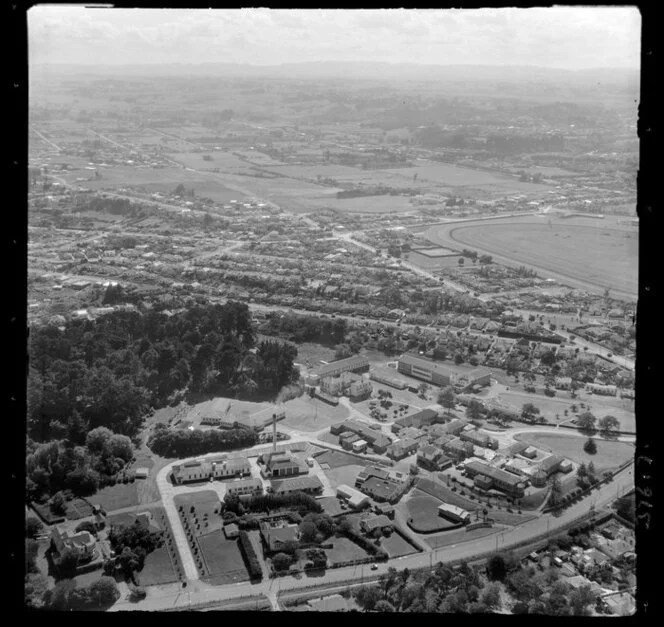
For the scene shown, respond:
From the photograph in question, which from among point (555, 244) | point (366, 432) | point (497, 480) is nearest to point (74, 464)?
point (366, 432)

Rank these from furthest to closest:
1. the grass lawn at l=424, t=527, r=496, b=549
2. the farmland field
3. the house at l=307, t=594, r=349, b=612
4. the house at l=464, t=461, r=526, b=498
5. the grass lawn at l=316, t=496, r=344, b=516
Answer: the farmland field, the house at l=464, t=461, r=526, b=498, the grass lawn at l=316, t=496, r=344, b=516, the grass lawn at l=424, t=527, r=496, b=549, the house at l=307, t=594, r=349, b=612

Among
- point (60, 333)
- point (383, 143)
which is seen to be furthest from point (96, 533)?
point (383, 143)

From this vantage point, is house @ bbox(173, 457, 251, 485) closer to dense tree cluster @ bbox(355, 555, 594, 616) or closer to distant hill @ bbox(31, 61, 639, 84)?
dense tree cluster @ bbox(355, 555, 594, 616)

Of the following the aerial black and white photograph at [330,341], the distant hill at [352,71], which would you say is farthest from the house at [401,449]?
the distant hill at [352,71]

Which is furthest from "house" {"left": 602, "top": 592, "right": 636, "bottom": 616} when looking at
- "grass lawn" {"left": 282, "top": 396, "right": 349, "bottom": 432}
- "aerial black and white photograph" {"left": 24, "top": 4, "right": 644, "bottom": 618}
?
"grass lawn" {"left": 282, "top": 396, "right": 349, "bottom": 432}

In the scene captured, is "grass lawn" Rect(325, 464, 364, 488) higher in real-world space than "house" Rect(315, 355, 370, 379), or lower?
lower

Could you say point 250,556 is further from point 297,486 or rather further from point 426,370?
point 426,370

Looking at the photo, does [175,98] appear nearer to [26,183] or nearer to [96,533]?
[96,533]

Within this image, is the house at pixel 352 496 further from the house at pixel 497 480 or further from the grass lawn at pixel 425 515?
the house at pixel 497 480
